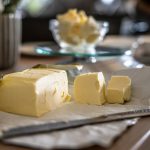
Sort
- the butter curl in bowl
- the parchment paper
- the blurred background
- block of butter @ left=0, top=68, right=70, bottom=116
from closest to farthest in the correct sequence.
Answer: the parchment paper
block of butter @ left=0, top=68, right=70, bottom=116
the butter curl in bowl
the blurred background

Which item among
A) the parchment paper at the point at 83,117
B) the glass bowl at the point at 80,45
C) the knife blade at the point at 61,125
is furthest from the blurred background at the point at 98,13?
the knife blade at the point at 61,125

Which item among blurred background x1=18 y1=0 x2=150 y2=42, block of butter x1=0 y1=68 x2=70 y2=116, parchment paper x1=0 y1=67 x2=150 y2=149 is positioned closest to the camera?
parchment paper x1=0 y1=67 x2=150 y2=149

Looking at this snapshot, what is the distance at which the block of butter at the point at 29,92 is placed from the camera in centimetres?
60

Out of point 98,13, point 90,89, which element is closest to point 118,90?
point 90,89

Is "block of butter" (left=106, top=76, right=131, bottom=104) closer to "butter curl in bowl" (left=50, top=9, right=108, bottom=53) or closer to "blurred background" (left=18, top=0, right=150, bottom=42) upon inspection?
"butter curl in bowl" (left=50, top=9, right=108, bottom=53)

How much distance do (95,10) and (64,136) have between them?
2.88 m

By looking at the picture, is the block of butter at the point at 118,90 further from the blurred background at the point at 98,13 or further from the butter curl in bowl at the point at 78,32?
the blurred background at the point at 98,13

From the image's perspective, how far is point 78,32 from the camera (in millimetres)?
1108

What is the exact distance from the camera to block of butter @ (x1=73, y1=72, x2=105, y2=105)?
0.67 m

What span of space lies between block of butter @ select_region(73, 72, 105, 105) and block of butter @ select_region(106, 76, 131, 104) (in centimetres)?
1

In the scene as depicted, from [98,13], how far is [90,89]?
2643 mm

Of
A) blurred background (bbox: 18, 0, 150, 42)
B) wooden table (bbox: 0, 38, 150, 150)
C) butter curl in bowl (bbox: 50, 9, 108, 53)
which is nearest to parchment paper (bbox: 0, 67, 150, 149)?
wooden table (bbox: 0, 38, 150, 150)

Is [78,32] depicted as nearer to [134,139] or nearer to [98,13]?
[134,139]

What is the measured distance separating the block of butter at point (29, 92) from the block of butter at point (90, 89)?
0.16ft
